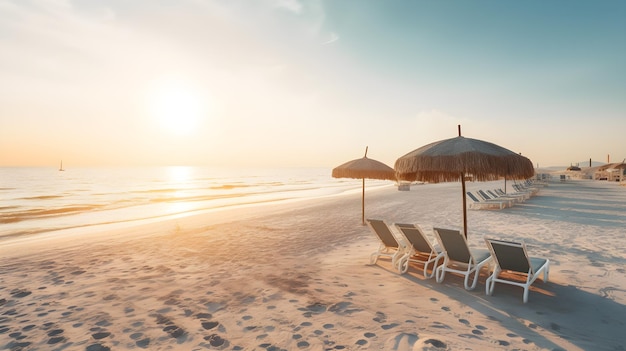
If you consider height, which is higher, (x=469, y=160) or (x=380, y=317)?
(x=469, y=160)

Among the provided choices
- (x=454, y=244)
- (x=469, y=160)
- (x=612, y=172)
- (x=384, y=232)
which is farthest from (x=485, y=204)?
(x=612, y=172)

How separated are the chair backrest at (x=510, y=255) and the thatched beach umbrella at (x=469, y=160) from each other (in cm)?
133

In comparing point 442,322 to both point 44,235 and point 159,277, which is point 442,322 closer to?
point 159,277

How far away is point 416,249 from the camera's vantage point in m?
5.71

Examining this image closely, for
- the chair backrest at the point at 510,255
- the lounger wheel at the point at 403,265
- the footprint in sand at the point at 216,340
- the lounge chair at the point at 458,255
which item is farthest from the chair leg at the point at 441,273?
the footprint in sand at the point at 216,340

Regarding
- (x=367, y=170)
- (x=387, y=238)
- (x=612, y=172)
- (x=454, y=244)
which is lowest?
(x=387, y=238)

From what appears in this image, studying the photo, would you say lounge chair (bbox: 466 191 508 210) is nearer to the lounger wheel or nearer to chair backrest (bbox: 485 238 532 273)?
the lounger wheel

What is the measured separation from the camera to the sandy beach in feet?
11.3

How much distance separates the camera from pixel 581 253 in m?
6.75

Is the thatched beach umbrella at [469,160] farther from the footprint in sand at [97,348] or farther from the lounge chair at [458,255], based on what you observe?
the footprint in sand at [97,348]

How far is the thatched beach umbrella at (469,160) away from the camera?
5227 millimetres

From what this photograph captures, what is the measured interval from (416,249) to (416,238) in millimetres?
330

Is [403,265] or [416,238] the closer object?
[416,238]

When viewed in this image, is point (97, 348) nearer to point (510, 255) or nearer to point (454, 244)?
point (454, 244)
